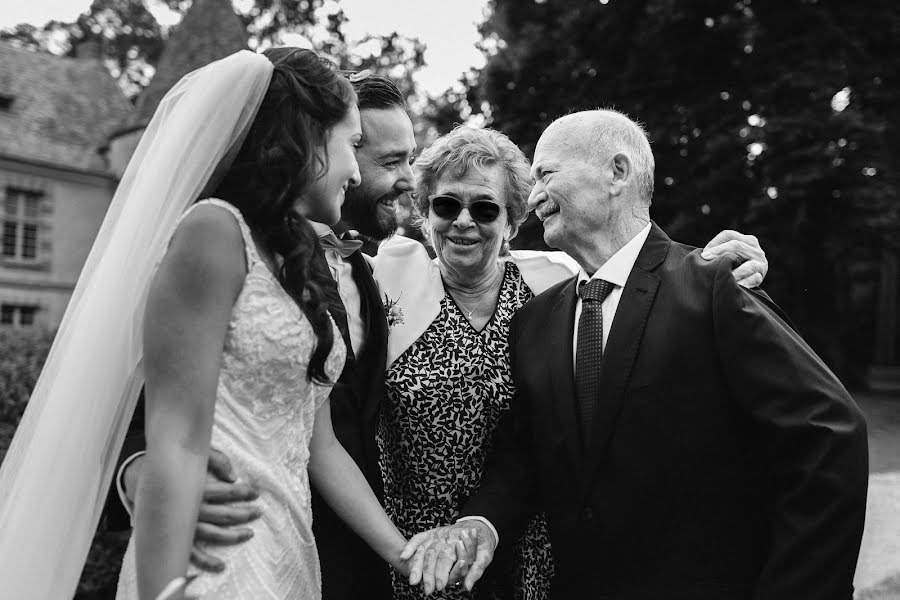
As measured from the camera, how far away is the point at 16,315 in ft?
85.7

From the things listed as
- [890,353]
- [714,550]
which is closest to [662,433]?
[714,550]

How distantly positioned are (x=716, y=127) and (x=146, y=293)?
15.4 m

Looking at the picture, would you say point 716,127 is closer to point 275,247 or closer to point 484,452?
point 484,452

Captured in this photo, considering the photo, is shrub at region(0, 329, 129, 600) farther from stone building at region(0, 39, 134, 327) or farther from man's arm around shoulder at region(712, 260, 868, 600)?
stone building at region(0, 39, 134, 327)

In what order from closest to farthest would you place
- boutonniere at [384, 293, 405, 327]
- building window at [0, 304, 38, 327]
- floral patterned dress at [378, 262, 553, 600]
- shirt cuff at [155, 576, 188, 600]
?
shirt cuff at [155, 576, 188, 600] → floral patterned dress at [378, 262, 553, 600] → boutonniere at [384, 293, 405, 327] → building window at [0, 304, 38, 327]

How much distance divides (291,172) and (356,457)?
1298 mm

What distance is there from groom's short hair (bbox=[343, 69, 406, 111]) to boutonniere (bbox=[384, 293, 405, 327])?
0.84 m

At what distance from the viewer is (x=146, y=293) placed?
2.05 metres

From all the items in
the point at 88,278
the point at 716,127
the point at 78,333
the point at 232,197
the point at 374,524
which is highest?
the point at 716,127

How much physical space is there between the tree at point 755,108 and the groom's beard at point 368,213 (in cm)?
1265

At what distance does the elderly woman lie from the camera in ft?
10.6

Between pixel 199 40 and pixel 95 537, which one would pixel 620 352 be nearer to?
pixel 95 537

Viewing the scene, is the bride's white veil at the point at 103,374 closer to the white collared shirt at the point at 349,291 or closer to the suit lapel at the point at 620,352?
the white collared shirt at the point at 349,291

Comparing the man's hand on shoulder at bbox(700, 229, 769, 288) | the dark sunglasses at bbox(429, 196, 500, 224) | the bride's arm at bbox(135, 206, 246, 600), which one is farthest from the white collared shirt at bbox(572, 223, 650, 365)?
the bride's arm at bbox(135, 206, 246, 600)
